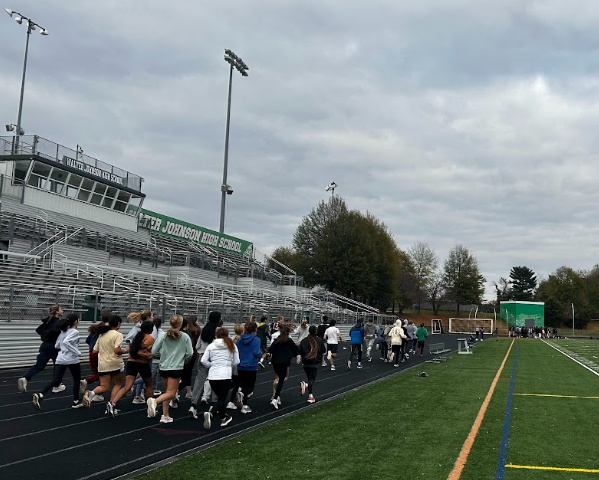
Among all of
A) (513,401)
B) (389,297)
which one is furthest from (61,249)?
(389,297)

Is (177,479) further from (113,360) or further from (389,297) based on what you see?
(389,297)

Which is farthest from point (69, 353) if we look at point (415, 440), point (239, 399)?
point (415, 440)

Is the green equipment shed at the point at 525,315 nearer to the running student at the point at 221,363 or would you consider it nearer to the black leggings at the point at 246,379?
the black leggings at the point at 246,379

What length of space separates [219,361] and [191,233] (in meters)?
36.2

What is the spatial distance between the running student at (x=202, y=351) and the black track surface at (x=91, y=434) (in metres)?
0.27

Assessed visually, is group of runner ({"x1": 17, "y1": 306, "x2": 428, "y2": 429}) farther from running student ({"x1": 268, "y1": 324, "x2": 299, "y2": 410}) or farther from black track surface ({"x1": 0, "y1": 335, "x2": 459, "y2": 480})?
black track surface ({"x1": 0, "y1": 335, "x2": 459, "y2": 480})

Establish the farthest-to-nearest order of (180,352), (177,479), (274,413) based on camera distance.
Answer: (274,413) → (180,352) → (177,479)

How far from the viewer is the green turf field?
22.9 ft

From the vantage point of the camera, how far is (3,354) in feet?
53.9

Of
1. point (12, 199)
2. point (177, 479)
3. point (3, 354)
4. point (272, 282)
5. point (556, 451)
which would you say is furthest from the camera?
point (272, 282)

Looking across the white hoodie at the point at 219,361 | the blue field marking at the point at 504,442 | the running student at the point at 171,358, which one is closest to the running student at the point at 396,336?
the blue field marking at the point at 504,442

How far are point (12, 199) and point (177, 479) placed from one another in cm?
2661

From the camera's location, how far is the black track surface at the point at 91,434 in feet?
22.7

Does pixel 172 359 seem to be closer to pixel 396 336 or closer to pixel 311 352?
pixel 311 352
